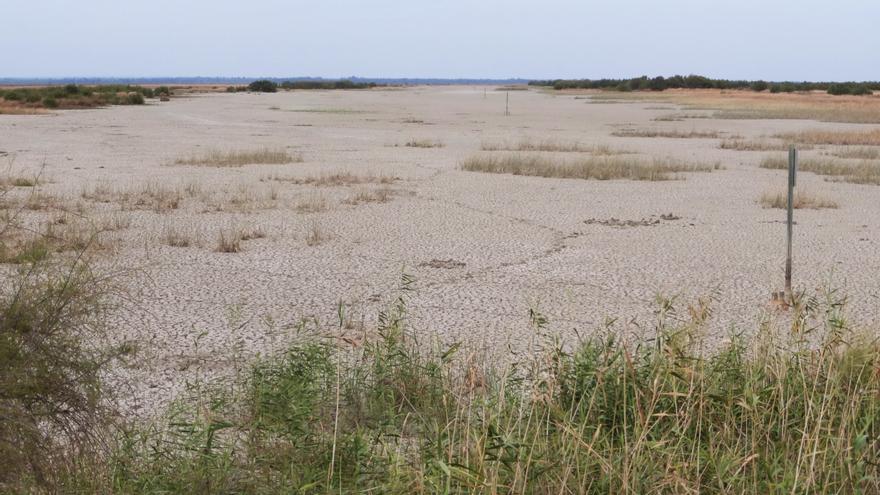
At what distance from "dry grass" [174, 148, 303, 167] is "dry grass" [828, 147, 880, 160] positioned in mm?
13831

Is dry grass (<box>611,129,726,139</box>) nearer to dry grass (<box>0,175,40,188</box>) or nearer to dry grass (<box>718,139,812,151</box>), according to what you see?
dry grass (<box>718,139,812,151</box>)

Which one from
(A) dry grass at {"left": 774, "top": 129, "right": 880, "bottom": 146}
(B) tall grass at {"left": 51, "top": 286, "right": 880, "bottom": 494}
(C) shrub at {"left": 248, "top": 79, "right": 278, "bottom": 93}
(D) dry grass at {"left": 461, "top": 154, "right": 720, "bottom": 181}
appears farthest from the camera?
(C) shrub at {"left": 248, "top": 79, "right": 278, "bottom": 93}

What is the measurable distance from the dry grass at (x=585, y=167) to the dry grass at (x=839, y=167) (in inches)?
63.9

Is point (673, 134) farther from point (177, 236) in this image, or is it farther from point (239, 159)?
point (177, 236)

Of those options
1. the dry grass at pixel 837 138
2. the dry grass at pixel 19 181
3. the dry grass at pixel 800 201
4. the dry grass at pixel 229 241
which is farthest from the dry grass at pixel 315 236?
the dry grass at pixel 837 138

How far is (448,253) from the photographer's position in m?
10.8

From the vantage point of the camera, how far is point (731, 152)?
25984mm

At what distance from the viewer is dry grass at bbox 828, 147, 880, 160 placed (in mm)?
23334

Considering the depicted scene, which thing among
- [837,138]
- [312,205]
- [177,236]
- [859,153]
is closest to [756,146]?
[859,153]

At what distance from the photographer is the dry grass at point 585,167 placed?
1898 centimetres

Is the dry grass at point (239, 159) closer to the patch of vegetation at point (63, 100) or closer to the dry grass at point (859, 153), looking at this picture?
the dry grass at point (859, 153)

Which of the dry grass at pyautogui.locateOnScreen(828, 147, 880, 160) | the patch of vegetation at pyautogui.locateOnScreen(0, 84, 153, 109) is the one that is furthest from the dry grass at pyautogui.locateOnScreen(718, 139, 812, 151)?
the patch of vegetation at pyautogui.locateOnScreen(0, 84, 153, 109)

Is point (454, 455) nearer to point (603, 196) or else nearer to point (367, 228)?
point (367, 228)

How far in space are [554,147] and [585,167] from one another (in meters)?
6.58
